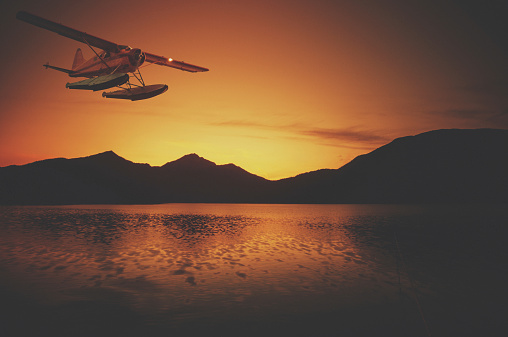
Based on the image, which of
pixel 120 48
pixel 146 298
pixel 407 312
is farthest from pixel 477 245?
pixel 120 48

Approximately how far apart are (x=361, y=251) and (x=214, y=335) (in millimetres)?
22731

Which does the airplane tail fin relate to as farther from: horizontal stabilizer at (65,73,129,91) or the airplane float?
horizontal stabilizer at (65,73,129,91)

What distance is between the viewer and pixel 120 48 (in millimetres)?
35906

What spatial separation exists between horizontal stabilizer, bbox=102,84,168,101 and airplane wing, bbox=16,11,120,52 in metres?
4.21

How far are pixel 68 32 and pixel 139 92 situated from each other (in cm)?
803

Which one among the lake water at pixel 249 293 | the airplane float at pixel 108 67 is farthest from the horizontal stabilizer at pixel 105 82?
the lake water at pixel 249 293

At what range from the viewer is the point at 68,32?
1323 inches

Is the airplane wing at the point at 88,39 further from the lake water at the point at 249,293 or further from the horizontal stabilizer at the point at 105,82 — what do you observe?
the lake water at the point at 249,293

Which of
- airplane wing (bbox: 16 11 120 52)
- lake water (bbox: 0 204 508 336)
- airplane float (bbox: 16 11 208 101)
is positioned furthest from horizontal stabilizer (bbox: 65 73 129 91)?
lake water (bbox: 0 204 508 336)

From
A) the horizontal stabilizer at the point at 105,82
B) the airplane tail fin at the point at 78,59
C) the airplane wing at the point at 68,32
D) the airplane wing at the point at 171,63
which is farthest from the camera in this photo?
the airplane tail fin at the point at 78,59

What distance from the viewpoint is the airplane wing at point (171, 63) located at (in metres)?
41.9

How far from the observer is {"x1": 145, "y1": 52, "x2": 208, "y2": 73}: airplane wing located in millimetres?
41906

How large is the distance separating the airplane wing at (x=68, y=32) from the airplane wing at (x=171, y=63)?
5270mm

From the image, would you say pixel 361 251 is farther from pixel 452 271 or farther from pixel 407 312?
pixel 407 312
